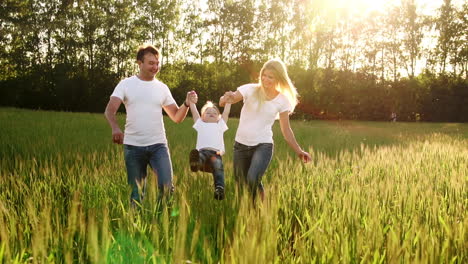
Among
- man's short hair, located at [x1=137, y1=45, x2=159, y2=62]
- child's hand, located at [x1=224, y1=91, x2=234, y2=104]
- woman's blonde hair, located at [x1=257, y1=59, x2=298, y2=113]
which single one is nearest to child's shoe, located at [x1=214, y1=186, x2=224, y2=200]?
child's hand, located at [x1=224, y1=91, x2=234, y2=104]

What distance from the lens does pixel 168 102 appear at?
437cm

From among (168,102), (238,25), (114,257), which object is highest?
(238,25)

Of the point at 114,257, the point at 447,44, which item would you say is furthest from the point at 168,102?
the point at 447,44

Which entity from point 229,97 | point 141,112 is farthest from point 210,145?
point 141,112

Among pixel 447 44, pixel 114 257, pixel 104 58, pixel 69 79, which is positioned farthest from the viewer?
pixel 447 44

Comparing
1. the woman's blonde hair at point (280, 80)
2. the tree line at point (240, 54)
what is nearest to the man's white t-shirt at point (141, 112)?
the woman's blonde hair at point (280, 80)

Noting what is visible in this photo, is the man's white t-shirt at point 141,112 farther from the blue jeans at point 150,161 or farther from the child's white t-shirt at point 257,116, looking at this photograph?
the child's white t-shirt at point 257,116

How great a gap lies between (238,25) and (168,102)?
33957 mm

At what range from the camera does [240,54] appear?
37.2 m

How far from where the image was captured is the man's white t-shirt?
4070 mm

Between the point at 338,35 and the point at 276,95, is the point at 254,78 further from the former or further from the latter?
the point at 276,95

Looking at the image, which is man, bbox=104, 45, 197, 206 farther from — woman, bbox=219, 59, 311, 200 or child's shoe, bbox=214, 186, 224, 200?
woman, bbox=219, 59, 311, 200

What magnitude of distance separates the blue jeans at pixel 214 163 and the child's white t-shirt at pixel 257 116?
1.12 ft

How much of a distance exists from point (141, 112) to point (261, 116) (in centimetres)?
123
